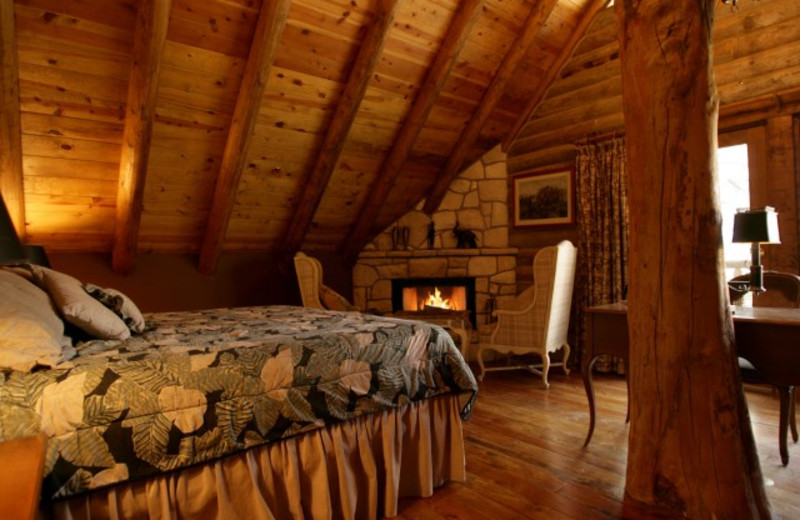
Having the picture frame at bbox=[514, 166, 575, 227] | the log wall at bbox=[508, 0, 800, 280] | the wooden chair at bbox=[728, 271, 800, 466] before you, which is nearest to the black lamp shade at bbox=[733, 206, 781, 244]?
the wooden chair at bbox=[728, 271, 800, 466]

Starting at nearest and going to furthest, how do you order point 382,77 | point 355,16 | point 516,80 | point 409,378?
point 409,378 → point 355,16 → point 382,77 → point 516,80

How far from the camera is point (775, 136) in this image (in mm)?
3459

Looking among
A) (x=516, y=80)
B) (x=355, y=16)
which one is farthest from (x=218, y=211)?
(x=516, y=80)

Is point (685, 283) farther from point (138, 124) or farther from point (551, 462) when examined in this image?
point (138, 124)

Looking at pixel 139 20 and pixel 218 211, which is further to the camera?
pixel 218 211

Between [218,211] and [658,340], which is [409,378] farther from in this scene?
[218,211]

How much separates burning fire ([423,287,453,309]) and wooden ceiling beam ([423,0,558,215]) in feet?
3.08

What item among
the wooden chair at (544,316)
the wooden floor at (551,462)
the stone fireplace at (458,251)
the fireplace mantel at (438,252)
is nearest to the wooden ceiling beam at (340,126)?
the fireplace mantel at (438,252)

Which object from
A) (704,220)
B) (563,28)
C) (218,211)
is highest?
(563,28)

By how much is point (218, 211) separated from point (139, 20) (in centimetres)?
166

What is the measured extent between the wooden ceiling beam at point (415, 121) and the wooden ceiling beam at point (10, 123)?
2.83 meters

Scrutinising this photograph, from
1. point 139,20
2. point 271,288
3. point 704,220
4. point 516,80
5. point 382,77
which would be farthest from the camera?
point 271,288

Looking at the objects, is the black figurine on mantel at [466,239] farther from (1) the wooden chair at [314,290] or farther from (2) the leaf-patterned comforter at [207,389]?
(2) the leaf-patterned comforter at [207,389]

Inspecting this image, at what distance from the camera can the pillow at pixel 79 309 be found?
181cm
